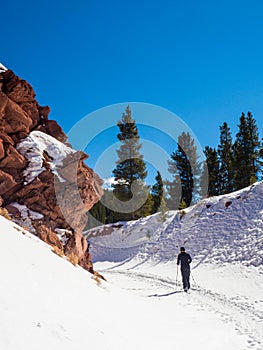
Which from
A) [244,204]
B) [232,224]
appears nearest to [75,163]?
[232,224]

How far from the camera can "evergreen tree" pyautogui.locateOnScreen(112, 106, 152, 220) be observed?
39.1 meters

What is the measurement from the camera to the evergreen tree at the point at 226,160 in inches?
1735

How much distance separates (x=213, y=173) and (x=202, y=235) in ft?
75.5

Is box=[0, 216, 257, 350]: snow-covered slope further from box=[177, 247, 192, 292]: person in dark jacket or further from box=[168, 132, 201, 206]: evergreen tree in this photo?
box=[168, 132, 201, 206]: evergreen tree

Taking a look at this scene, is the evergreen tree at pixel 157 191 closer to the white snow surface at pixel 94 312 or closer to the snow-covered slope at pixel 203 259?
the snow-covered slope at pixel 203 259

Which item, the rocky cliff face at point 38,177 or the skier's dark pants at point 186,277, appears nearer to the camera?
the skier's dark pants at point 186,277

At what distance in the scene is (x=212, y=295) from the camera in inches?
446

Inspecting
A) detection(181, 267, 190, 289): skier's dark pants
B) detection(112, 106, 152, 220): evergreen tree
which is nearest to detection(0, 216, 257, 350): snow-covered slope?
detection(181, 267, 190, 289): skier's dark pants

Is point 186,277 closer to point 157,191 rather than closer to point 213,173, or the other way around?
point 157,191

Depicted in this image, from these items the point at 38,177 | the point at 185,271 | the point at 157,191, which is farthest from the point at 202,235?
the point at 157,191

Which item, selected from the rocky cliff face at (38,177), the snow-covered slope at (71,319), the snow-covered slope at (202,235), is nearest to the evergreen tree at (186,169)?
the snow-covered slope at (202,235)

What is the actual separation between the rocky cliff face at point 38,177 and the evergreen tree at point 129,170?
21113 mm

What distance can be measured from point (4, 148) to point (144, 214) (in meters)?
26.0

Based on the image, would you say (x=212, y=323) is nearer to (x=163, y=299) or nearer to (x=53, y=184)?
(x=163, y=299)
